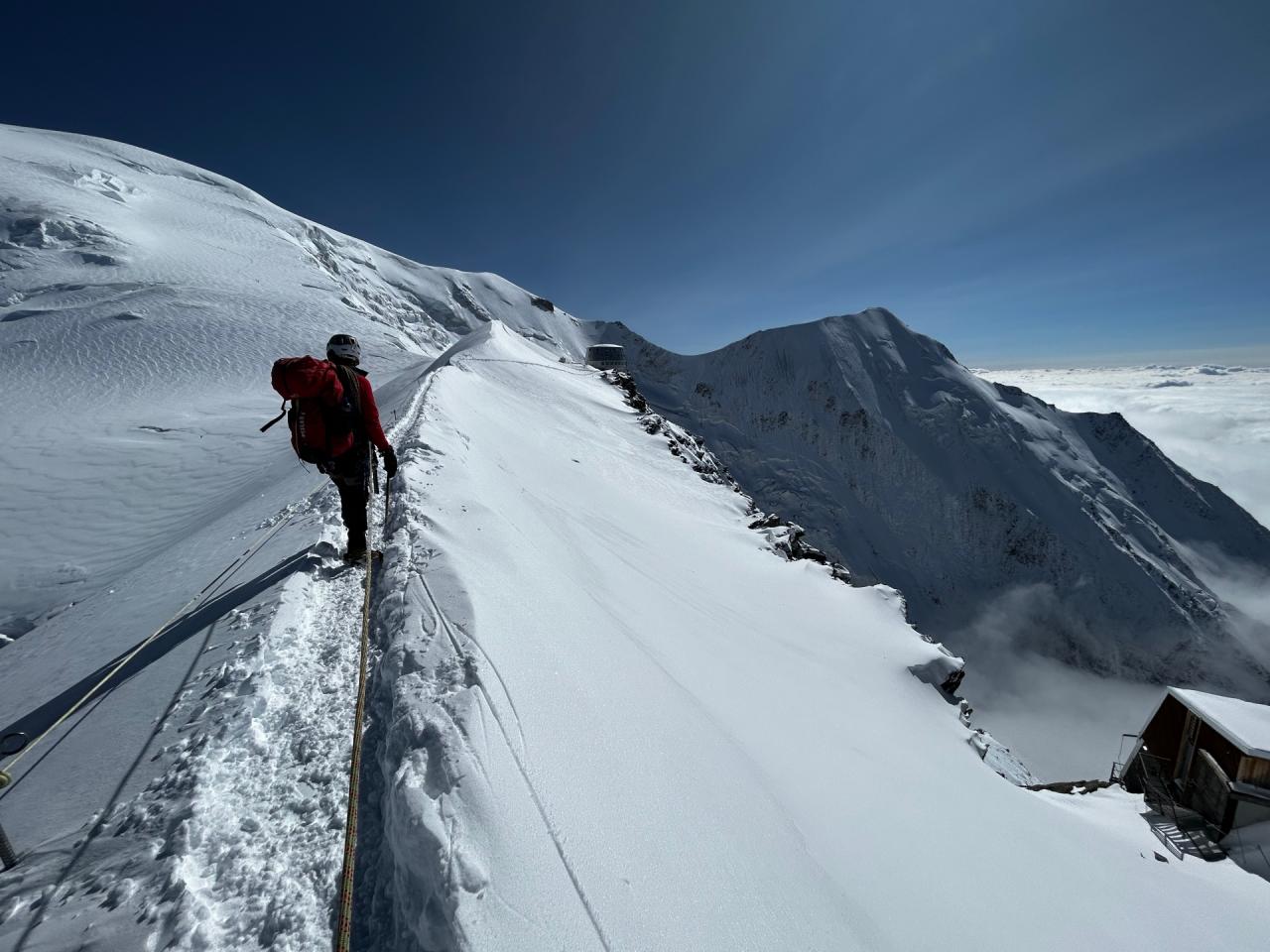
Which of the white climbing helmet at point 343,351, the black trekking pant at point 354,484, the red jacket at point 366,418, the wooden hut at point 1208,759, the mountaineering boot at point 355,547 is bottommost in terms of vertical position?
the wooden hut at point 1208,759

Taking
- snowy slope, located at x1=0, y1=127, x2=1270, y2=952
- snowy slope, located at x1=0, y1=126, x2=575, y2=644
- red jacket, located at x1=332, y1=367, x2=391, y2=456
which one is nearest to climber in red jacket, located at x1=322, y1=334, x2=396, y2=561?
red jacket, located at x1=332, y1=367, x2=391, y2=456

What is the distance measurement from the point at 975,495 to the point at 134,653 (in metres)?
85.2

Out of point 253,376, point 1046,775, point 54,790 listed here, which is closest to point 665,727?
point 54,790

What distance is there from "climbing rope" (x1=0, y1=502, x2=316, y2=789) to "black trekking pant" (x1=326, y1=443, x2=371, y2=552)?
4.05 feet

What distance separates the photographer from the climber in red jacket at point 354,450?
4926 millimetres

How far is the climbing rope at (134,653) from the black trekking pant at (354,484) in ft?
4.05

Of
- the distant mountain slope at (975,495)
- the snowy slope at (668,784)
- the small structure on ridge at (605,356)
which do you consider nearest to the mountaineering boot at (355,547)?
the snowy slope at (668,784)

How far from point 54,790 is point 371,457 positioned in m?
3.23

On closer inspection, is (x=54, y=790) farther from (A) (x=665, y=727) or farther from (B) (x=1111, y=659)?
(B) (x=1111, y=659)

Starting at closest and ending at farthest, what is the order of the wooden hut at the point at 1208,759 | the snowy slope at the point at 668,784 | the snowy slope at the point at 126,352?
1. the snowy slope at the point at 668,784
2. the snowy slope at the point at 126,352
3. the wooden hut at the point at 1208,759

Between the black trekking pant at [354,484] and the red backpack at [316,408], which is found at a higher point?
the red backpack at [316,408]

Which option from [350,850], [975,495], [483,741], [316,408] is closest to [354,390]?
[316,408]

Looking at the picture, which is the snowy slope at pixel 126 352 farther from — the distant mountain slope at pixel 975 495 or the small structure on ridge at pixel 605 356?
the distant mountain slope at pixel 975 495

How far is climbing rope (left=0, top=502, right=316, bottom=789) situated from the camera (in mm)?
2782
